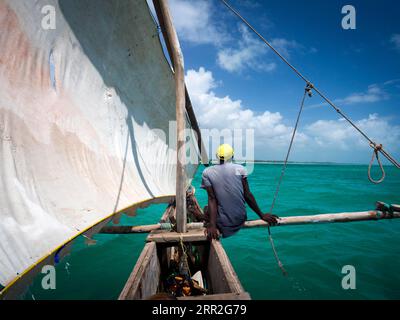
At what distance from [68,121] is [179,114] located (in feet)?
5.26

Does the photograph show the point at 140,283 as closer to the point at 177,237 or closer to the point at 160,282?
the point at 177,237

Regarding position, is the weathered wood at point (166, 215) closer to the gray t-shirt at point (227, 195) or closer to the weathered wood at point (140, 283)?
the gray t-shirt at point (227, 195)

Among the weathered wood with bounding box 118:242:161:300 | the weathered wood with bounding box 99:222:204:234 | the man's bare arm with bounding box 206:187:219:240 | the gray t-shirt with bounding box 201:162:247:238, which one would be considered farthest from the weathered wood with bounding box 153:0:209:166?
the weathered wood with bounding box 118:242:161:300

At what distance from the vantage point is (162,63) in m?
5.32

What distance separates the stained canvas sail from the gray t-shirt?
55.7 inches

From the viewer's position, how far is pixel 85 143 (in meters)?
2.80

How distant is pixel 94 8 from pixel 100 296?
19.8 ft

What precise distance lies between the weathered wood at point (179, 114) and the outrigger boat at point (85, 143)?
2 cm

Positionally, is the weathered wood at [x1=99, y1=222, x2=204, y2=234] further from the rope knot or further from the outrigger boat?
the rope knot

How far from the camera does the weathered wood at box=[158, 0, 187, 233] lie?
3309mm

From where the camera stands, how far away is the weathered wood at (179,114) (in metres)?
3.31

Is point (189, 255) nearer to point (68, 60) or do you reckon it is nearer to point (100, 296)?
point (100, 296)

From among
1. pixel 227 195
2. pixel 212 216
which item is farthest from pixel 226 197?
pixel 212 216
